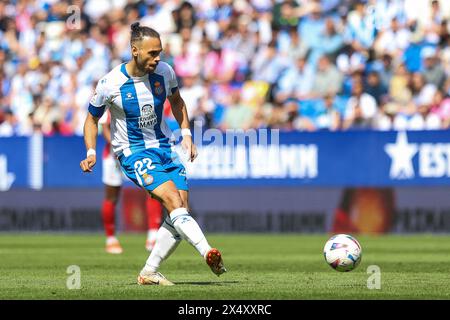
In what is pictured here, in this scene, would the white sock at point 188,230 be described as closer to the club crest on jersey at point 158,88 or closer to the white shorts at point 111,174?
the club crest on jersey at point 158,88

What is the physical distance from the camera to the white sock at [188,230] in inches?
410

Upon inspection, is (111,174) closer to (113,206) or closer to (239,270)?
(113,206)

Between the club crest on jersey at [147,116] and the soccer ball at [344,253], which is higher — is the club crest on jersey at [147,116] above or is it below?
above

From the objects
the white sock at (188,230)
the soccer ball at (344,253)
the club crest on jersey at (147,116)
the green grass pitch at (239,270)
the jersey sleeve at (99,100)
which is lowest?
the green grass pitch at (239,270)

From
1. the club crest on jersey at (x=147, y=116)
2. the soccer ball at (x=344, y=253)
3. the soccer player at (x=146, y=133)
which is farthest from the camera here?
the soccer ball at (x=344, y=253)

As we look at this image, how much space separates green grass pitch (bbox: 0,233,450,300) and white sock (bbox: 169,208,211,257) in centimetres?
40

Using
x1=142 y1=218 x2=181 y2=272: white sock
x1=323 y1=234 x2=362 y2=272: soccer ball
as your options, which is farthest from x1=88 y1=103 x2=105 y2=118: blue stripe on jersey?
x1=323 y1=234 x2=362 y2=272: soccer ball

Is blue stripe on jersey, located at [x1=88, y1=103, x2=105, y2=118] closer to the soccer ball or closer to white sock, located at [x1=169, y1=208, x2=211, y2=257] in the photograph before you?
white sock, located at [x1=169, y1=208, x2=211, y2=257]

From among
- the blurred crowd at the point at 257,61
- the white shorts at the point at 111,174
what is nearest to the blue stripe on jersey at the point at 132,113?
the white shorts at the point at 111,174

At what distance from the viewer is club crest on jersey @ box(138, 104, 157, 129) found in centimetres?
1099

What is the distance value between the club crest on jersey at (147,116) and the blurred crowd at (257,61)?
11.1 m

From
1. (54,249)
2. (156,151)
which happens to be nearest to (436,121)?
(54,249)

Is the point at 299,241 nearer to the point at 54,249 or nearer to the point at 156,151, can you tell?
the point at 54,249
